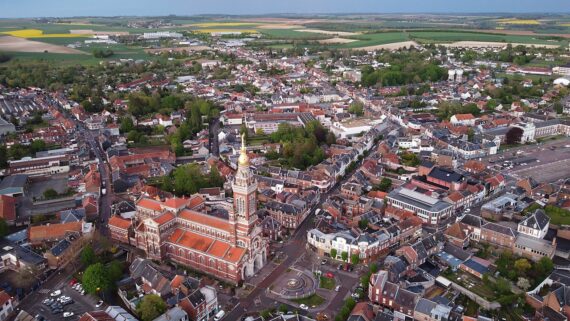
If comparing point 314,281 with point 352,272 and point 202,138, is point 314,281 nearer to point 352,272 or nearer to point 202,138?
point 352,272

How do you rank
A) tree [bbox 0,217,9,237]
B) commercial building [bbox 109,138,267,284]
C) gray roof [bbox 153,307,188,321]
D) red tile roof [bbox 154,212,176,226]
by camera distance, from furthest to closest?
tree [bbox 0,217,9,237], red tile roof [bbox 154,212,176,226], commercial building [bbox 109,138,267,284], gray roof [bbox 153,307,188,321]

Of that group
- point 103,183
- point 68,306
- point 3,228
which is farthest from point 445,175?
point 3,228

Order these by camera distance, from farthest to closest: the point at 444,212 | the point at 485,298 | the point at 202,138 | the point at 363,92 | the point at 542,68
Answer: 1. the point at 542,68
2. the point at 363,92
3. the point at 202,138
4. the point at 444,212
5. the point at 485,298

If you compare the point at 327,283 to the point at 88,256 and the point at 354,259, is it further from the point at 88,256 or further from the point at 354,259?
the point at 88,256

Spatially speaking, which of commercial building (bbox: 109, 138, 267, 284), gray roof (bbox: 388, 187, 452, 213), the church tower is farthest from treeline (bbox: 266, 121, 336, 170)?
the church tower

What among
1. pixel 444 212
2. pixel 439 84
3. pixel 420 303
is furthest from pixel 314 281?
pixel 439 84

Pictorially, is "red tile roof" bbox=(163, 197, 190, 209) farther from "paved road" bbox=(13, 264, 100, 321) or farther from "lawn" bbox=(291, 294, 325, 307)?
"lawn" bbox=(291, 294, 325, 307)
